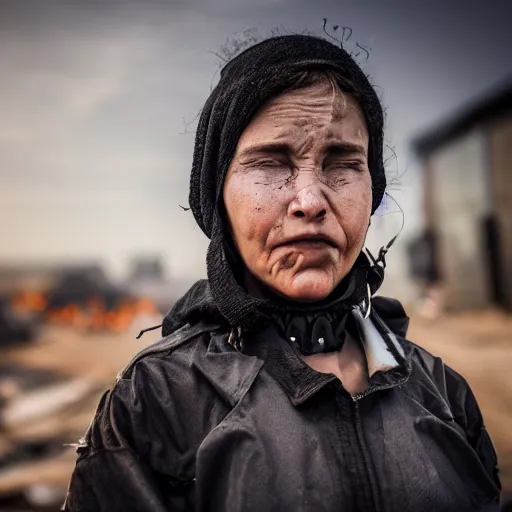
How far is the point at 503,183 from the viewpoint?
12656mm

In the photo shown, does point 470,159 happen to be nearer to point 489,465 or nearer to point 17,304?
point 17,304

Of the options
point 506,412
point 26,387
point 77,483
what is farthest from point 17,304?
point 77,483

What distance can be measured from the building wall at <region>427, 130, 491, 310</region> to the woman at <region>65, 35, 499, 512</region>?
41.3 ft

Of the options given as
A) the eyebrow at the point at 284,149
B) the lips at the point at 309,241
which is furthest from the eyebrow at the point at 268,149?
the lips at the point at 309,241

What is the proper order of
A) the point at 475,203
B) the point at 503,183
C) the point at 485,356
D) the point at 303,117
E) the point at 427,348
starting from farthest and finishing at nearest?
1. the point at 475,203
2. the point at 503,183
3. the point at 427,348
4. the point at 485,356
5. the point at 303,117

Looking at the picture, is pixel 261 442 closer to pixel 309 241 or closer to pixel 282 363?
pixel 282 363

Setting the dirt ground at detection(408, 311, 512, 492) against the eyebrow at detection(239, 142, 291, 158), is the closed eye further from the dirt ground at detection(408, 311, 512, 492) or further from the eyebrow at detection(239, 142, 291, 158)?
the dirt ground at detection(408, 311, 512, 492)

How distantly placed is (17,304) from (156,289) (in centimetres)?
325

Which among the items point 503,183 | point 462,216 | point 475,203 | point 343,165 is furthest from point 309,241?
point 462,216

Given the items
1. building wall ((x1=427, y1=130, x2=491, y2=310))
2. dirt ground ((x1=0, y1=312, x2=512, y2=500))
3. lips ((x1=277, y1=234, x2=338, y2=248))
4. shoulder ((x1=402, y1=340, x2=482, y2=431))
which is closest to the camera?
lips ((x1=277, y1=234, x2=338, y2=248))

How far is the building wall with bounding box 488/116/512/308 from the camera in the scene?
12.6 m

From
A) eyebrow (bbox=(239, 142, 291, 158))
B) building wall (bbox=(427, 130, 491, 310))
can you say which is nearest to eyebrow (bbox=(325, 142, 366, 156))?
eyebrow (bbox=(239, 142, 291, 158))

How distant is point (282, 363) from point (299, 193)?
16.2 inches

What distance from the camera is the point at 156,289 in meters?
12.7
